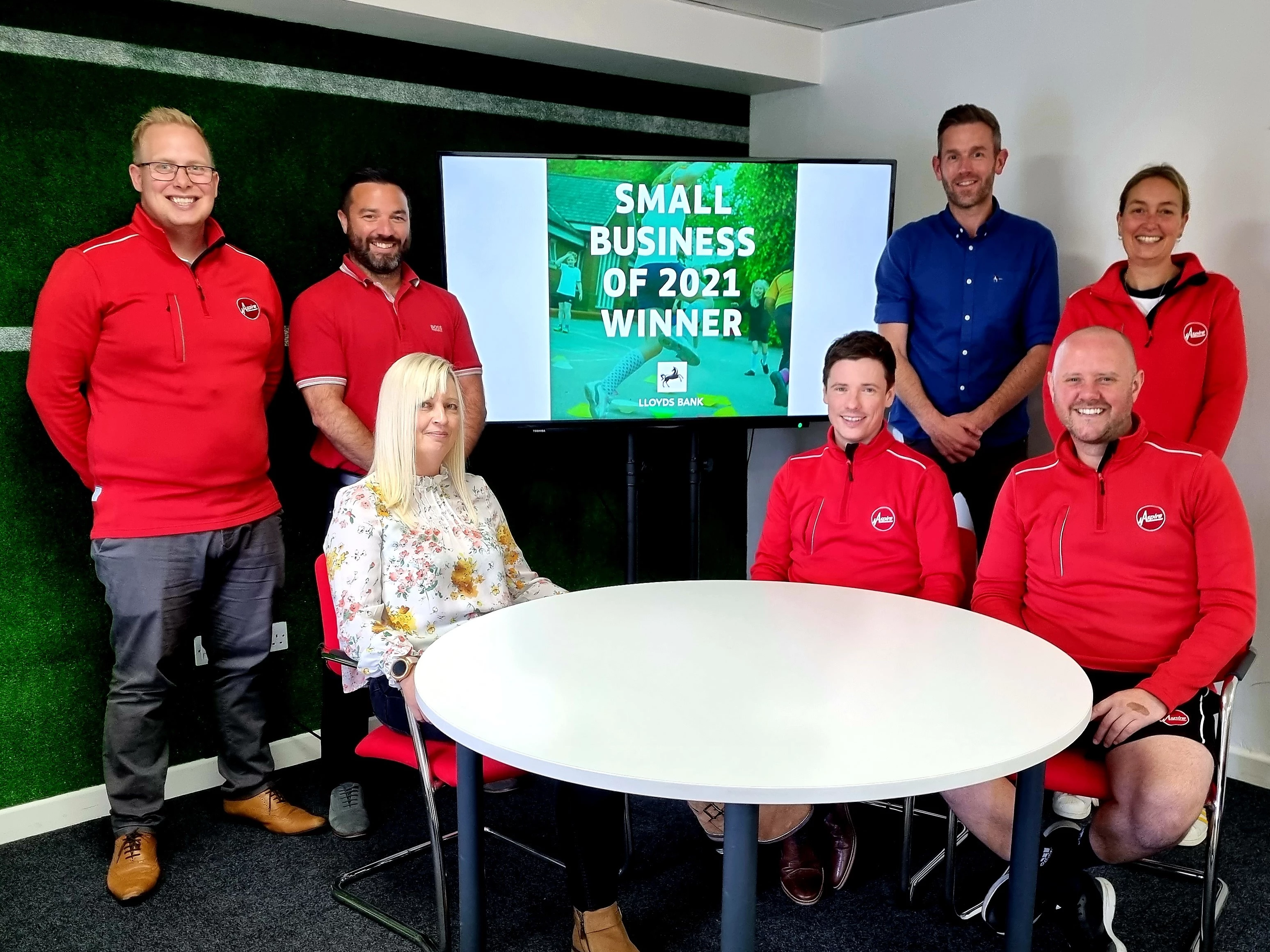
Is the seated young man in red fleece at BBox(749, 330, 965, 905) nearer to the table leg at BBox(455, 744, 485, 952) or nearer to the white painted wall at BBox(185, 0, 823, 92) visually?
the table leg at BBox(455, 744, 485, 952)

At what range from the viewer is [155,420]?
104 inches

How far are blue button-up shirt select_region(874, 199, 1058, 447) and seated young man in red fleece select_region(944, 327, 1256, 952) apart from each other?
34.6 inches

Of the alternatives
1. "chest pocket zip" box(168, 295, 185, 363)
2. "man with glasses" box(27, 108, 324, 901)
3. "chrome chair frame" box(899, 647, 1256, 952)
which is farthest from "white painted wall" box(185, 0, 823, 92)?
"chrome chair frame" box(899, 647, 1256, 952)

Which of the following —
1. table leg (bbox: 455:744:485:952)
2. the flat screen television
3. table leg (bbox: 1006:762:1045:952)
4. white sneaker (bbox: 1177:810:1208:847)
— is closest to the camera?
table leg (bbox: 1006:762:1045:952)

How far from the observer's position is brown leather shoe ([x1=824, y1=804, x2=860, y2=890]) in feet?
8.62

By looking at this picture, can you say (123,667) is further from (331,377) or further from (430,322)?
(430,322)

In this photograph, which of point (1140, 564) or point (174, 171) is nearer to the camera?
point (1140, 564)

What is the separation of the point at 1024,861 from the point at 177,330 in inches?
89.7

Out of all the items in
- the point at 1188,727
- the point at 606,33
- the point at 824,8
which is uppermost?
the point at 824,8

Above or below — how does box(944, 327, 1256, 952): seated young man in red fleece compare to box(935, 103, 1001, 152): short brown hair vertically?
below

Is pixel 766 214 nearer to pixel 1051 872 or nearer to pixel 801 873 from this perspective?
pixel 801 873

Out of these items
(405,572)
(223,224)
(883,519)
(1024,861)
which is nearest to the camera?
(1024,861)

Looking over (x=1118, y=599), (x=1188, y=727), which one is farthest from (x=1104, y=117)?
(x=1188, y=727)

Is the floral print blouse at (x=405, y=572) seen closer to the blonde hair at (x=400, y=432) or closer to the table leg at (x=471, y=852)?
the blonde hair at (x=400, y=432)
